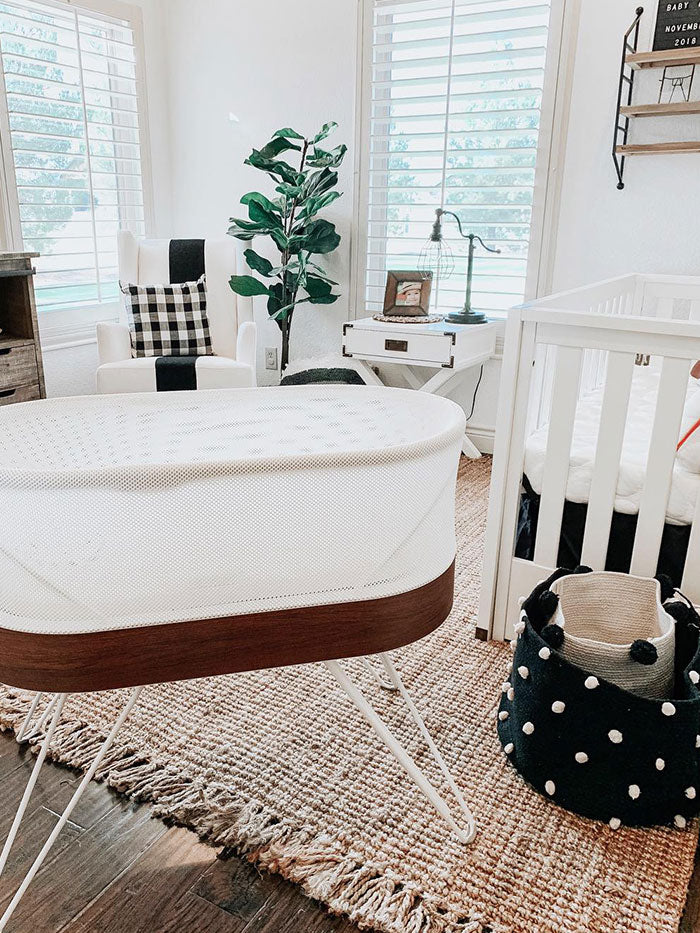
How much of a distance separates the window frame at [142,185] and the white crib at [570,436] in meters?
2.48

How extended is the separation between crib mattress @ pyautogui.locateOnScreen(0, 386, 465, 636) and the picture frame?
214cm

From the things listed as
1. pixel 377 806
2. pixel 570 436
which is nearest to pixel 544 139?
pixel 570 436

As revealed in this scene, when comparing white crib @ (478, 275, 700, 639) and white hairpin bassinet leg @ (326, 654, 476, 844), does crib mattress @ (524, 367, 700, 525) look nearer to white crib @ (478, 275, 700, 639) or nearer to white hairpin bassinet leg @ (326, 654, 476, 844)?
white crib @ (478, 275, 700, 639)

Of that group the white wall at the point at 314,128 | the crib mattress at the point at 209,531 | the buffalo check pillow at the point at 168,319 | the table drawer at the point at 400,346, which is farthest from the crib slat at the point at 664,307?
the crib mattress at the point at 209,531

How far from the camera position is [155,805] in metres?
1.40

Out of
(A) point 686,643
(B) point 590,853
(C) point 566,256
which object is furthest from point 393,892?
(C) point 566,256

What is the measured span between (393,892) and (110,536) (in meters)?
0.76

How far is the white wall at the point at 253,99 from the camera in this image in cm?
357

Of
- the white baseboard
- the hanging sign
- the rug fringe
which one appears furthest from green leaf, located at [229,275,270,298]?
the rug fringe

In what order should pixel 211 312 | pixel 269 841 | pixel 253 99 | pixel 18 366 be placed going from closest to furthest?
pixel 269 841
pixel 18 366
pixel 211 312
pixel 253 99

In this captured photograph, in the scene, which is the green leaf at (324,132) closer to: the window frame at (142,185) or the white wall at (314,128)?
the white wall at (314,128)

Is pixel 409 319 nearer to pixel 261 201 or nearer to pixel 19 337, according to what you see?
pixel 261 201

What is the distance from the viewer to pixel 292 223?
3.49 metres

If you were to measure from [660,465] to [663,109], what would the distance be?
1.76 meters
